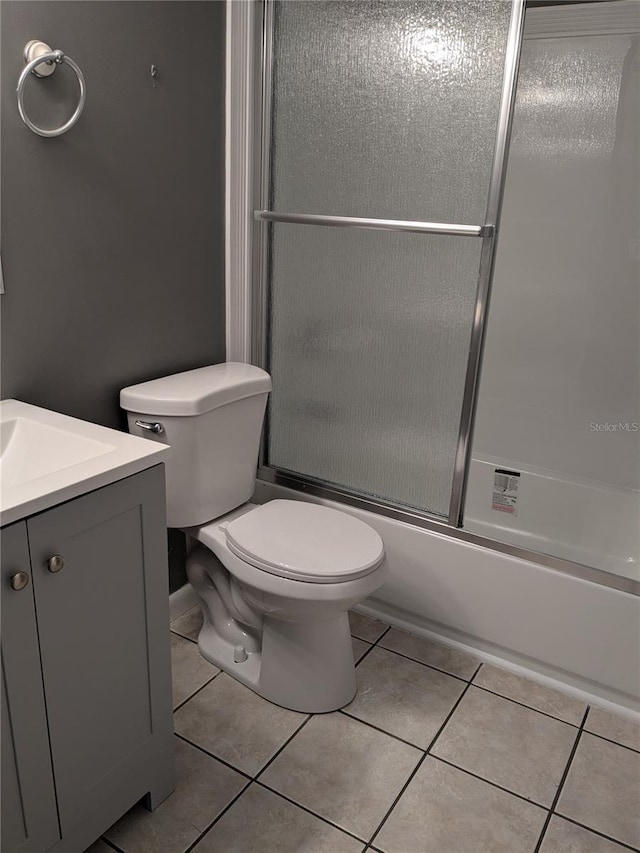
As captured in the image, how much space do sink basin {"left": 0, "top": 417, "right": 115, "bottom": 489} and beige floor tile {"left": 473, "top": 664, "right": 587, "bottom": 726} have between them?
130 centimetres

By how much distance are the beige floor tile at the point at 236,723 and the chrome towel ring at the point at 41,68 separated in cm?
146

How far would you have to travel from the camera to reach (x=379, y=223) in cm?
194

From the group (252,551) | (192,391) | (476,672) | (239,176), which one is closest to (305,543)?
(252,551)

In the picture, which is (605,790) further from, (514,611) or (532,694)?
(514,611)

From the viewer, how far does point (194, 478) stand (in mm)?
1866

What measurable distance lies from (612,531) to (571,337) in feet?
2.29

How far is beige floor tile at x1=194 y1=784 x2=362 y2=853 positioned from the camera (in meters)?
1.45

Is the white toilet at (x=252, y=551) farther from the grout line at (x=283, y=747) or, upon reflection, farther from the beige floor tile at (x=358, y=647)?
the beige floor tile at (x=358, y=647)

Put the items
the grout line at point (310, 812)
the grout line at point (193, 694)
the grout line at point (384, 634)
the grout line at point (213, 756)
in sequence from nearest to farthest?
the grout line at point (310, 812) < the grout line at point (213, 756) < the grout line at point (193, 694) < the grout line at point (384, 634)

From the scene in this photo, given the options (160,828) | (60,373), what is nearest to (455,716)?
(160,828)

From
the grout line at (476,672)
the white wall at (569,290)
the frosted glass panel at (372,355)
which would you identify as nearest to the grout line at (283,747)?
the grout line at (476,672)

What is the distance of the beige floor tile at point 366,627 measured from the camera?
2156 mm

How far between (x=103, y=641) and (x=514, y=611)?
1.20 meters

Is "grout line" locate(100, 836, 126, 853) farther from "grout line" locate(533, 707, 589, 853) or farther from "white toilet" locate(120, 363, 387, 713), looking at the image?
"grout line" locate(533, 707, 589, 853)
